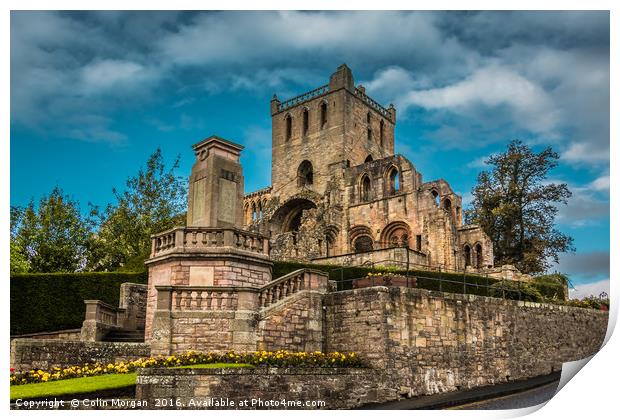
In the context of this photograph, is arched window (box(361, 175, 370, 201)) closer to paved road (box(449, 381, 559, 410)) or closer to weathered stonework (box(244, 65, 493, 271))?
weathered stonework (box(244, 65, 493, 271))

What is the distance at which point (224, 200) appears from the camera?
17.3 metres

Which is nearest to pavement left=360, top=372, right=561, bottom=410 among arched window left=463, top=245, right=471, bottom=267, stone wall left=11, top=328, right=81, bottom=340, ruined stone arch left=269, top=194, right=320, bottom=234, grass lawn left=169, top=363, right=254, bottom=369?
grass lawn left=169, top=363, right=254, bottom=369

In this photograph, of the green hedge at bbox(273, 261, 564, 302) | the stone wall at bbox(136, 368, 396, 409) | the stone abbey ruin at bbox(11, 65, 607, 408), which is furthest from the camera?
the green hedge at bbox(273, 261, 564, 302)

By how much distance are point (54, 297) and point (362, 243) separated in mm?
25131

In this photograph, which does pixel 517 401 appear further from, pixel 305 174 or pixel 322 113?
pixel 322 113

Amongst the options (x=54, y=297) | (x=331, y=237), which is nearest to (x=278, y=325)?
(x=54, y=297)

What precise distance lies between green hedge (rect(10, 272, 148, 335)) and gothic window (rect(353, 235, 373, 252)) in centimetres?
2268

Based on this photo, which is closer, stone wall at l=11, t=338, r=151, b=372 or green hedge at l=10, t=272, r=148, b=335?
stone wall at l=11, t=338, r=151, b=372

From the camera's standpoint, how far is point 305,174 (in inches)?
2082

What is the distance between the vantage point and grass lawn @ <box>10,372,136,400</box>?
463 inches

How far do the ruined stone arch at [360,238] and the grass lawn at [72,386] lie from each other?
1186 inches

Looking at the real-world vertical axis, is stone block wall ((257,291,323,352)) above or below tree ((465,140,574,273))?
below

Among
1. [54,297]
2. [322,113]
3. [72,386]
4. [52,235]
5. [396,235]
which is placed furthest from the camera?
[322,113]

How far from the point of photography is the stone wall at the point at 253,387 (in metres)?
11.9
